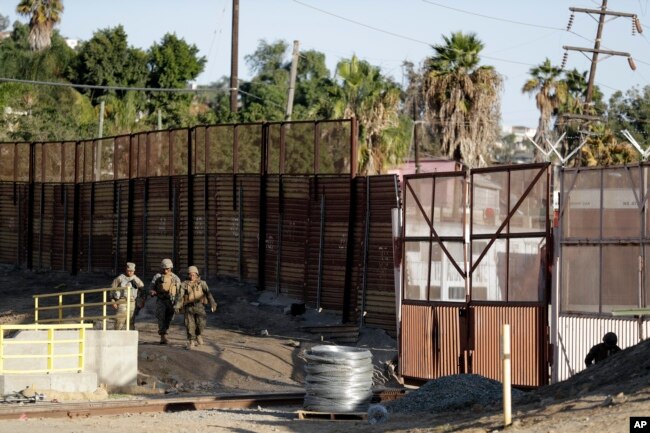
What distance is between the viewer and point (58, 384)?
63.2ft

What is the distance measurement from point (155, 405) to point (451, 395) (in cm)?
469

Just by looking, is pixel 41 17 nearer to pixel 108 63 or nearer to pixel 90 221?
pixel 108 63

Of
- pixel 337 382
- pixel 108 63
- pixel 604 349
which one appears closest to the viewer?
pixel 337 382

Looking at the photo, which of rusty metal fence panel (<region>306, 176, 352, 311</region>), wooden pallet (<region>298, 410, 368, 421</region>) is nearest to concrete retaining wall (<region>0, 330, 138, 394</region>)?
wooden pallet (<region>298, 410, 368, 421</region>)

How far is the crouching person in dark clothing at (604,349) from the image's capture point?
1864 cm

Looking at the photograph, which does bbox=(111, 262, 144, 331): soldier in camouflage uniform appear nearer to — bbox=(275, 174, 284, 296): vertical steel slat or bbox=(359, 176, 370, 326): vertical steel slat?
bbox=(359, 176, 370, 326): vertical steel slat

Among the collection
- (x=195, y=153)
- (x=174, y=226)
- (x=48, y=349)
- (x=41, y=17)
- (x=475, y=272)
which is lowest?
(x=48, y=349)

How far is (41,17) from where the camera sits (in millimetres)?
75875

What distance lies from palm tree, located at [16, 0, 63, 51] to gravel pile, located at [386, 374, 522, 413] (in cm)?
6351

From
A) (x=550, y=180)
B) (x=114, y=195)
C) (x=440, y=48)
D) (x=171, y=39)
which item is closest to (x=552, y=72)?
(x=440, y=48)

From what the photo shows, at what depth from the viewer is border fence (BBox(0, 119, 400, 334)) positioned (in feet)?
→ 94.6

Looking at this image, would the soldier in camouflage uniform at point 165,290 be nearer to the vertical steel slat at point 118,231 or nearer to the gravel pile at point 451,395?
the gravel pile at point 451,395

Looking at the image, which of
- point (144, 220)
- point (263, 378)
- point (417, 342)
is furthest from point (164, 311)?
point (144, 220)

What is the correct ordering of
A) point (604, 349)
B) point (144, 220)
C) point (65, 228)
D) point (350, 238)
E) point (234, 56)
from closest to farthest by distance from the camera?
1. point (604, 349)
2. point (350, 238)
3. point (144, 220)
4. point (65, 228)
5. point (234, 56)
